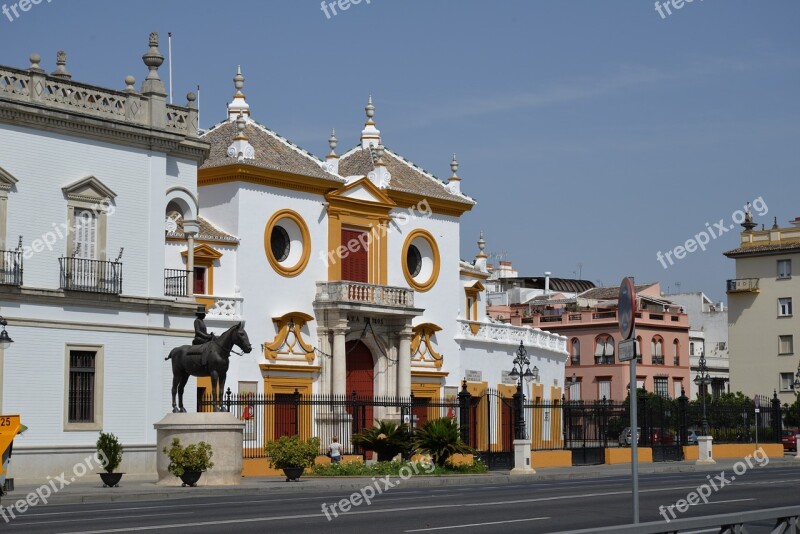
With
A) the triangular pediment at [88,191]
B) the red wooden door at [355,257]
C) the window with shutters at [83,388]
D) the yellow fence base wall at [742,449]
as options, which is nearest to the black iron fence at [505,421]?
the yellow fence base wall at [742,449]

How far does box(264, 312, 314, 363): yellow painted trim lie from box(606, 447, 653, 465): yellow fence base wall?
11020 mm

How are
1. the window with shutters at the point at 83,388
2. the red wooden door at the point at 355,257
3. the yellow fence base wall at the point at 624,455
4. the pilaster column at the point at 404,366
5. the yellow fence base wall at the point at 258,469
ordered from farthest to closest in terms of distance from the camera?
the pilaster column at the point at 404,366, the red wooden door at the point at 355,257, the yellow fence base wall at the point at 624,455, the yellow fence base wall at the point at 258,469, the window with shutters at the point at 83,388

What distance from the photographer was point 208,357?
3064 cm

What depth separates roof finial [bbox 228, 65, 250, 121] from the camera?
50500mm

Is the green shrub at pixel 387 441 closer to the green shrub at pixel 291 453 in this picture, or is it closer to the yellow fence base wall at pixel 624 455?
the green shrub at pixel 291 453

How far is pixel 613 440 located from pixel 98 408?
2263 cm

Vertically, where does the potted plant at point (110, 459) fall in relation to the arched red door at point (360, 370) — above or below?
below

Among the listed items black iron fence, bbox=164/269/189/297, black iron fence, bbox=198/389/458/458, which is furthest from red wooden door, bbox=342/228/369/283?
black iron fence, bbox=164/269/189/297

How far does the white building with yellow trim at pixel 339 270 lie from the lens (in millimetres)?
46406

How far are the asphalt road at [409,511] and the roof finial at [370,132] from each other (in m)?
28.6

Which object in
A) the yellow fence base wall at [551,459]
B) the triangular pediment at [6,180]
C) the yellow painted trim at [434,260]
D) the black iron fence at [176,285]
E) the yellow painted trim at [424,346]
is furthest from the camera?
the yellow painted trim at [434,260]

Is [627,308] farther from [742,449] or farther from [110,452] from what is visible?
[742,449]

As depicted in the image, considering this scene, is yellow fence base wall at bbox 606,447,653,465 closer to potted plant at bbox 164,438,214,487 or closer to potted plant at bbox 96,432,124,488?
potted plant at bbox 164,438,214,487

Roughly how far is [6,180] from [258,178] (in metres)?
14.3
